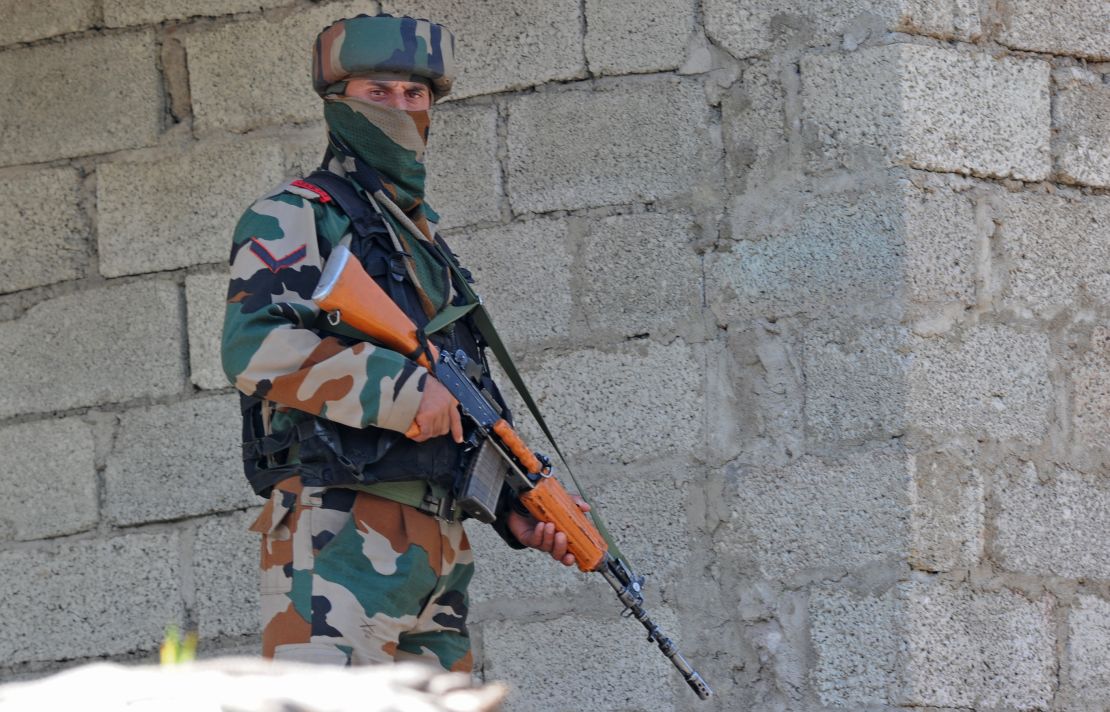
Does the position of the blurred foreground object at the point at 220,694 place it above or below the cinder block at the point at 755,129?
below

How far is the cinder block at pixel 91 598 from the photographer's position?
4031 mm

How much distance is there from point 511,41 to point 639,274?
2.28 ft

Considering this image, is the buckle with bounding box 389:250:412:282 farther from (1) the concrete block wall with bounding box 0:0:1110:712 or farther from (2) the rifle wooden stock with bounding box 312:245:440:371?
(1) the concrete block wall with bounding box 0:0:1110:712

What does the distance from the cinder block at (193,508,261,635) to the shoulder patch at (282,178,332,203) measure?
1270 mm

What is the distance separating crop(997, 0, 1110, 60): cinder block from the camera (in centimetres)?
396

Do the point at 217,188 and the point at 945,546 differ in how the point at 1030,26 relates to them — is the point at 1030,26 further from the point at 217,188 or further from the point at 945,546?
the point at 217,188

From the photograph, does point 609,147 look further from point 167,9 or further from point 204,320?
point 167,9

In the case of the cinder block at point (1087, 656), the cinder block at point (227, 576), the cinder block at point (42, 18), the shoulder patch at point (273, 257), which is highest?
the cinder block at point (42, 18)

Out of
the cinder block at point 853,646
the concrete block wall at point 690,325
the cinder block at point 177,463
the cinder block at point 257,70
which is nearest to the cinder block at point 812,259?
the concrete block wall at point 690,325

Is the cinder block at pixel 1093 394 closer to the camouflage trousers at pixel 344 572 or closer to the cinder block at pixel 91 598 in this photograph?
the camouflage trousers at pixel 344 572

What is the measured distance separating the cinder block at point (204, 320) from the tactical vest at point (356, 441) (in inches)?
44.4


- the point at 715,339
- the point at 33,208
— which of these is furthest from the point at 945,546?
the point at 33,208

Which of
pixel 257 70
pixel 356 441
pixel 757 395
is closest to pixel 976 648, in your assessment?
pixel 757 395

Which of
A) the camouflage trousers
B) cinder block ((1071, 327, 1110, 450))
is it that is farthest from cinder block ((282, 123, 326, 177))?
cinder block ((1071, 327, 1110, 450))
